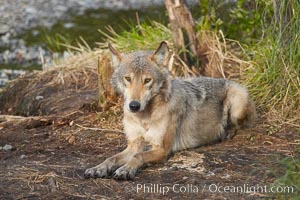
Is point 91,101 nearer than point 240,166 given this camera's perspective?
No

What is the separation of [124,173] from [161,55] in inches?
48.4

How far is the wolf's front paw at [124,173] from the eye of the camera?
6306 millimetres

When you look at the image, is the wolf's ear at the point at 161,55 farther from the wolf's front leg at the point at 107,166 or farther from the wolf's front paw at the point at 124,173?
the wolf's front paw at the point at 124,173

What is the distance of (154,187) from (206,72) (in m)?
3.71

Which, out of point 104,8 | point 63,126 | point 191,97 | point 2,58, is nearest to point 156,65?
point 191,97

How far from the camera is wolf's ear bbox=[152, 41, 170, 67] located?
22.4 ft

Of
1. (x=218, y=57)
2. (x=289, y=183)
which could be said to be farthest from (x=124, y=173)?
(x=218, y=57)

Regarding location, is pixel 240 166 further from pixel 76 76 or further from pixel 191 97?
pixel 76 76

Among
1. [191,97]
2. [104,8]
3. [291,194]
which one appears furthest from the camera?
[104,8]

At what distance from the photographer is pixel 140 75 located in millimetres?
6602

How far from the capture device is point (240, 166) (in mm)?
6629

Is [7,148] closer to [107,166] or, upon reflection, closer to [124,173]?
[107,166]

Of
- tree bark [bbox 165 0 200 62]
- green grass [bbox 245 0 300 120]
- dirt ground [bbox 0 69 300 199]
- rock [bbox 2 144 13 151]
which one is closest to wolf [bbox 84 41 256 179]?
dirt ground [bbox 0 69 300 199]

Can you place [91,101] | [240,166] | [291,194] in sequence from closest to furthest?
1. [291,194]
2. [240,166]
3. [91,101]
